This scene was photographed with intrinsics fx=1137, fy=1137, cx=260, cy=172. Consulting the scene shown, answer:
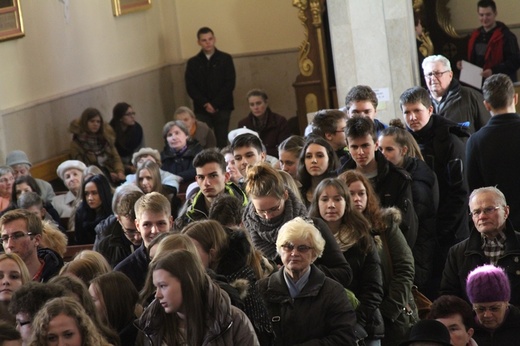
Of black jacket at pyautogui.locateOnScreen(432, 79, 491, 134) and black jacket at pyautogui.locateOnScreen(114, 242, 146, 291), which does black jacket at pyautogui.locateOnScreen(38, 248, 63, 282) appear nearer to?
black jacket at pyautogui.locateOnScreen(114, 242, 146, 291)

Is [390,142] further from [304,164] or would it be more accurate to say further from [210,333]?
[210,333]

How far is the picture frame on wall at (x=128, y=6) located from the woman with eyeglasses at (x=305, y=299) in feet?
31.7

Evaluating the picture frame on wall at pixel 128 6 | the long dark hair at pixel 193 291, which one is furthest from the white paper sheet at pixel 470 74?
the long dark hair at pixel 193 291

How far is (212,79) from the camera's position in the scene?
49.8 feet

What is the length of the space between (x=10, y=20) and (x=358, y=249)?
Answer: 7.36m

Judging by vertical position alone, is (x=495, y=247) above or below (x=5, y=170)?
below

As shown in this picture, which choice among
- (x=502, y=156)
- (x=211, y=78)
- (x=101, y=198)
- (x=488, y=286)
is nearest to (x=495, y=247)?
(x=488, y=286)

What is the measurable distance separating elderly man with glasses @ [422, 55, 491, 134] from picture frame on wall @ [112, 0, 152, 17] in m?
6.81

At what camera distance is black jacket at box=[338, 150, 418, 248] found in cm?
709

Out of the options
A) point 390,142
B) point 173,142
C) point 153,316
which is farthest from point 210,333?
point 173,142

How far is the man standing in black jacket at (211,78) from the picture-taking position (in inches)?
597

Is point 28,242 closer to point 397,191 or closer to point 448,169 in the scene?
point 397,191

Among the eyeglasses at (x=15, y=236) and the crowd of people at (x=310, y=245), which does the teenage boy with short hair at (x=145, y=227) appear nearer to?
the crowd of people at (x=310, y=245)

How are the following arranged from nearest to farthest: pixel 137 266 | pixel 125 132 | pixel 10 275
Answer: pixel 10 275 < pixel 137 266 < pixel 125 132
